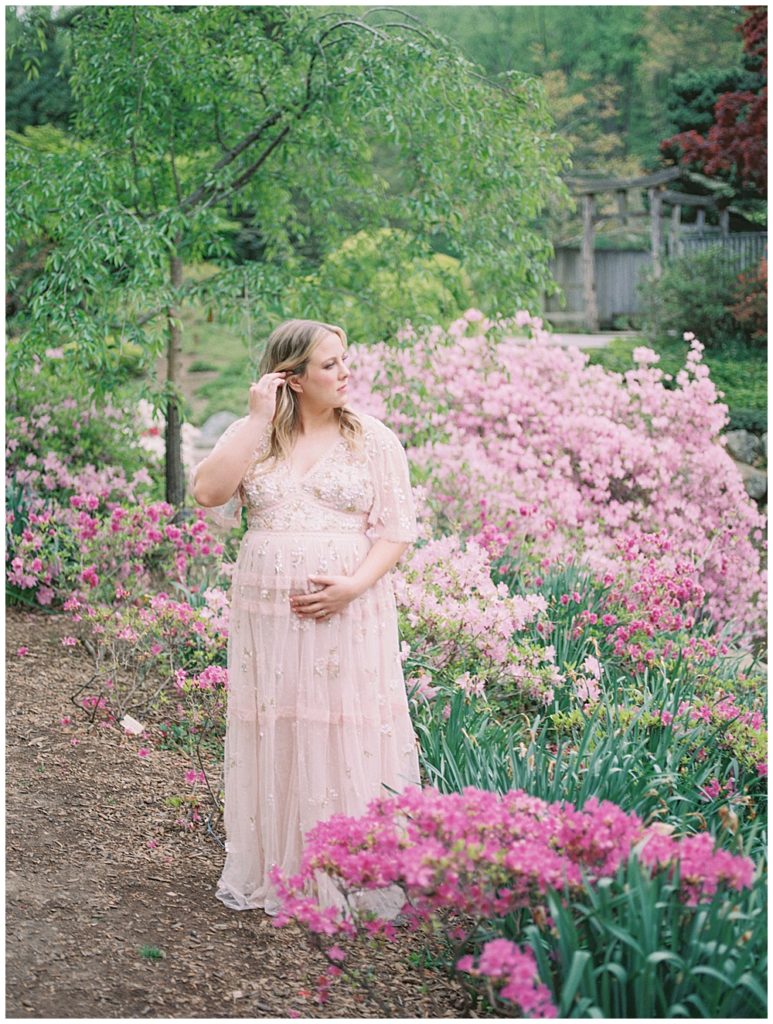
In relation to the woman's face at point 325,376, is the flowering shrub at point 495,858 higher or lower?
lower

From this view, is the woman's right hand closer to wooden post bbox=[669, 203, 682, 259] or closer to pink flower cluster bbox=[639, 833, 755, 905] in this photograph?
pink flower cluster bbox=[639, 833, 755, 905]

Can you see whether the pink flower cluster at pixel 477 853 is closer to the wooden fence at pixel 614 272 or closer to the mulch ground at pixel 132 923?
the mulch ground at pixel 132 923

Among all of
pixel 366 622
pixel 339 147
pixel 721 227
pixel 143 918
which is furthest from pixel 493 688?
pixel 721 227

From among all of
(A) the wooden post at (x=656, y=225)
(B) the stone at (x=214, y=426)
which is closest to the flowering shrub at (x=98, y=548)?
(B) the stone at (x=214, y=426)

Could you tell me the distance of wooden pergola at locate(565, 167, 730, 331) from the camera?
19188 mm

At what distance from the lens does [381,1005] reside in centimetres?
264

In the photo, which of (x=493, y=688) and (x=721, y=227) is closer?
(x=493, y=688)

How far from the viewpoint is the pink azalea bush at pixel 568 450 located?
7.20 m

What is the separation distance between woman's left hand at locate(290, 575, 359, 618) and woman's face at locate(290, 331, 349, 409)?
0.52 meters

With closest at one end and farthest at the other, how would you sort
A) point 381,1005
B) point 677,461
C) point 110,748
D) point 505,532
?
1. point 381,1005
2. point 110,748
3. point 505,532
4. point 677,461

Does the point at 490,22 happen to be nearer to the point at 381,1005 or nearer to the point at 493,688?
the point at 493,688

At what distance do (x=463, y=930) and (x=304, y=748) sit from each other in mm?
665

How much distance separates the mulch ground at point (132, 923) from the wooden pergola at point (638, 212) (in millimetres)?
16109

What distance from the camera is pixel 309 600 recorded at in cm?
310
